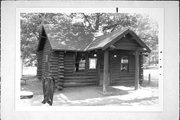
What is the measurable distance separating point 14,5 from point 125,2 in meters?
2.58

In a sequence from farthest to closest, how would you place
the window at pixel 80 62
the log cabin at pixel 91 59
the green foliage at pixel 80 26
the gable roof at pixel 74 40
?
the green foliage at pixel 80 26, the window at pixel 80 62, the log cabin at pixel 91 59, the gable roof at pixel 74 40

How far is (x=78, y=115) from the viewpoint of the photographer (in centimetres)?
440

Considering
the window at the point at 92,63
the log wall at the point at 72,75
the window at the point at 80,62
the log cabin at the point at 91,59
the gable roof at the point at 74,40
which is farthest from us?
the window at the point at 92,63

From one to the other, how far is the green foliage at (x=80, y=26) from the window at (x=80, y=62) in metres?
0.78

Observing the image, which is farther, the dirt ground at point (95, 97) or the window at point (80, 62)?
the window at point (80, 62)

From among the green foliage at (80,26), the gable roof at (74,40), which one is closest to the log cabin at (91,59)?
the gable roof at (74,40)

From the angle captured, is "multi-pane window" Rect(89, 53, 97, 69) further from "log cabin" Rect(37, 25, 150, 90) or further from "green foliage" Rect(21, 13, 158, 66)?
"green foliage" Rect(21, 13, 158, 66)

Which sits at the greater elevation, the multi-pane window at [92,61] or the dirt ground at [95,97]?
the multi-pane window at [92,61]

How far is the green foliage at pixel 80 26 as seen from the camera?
28.6 feet

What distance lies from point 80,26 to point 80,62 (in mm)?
2087

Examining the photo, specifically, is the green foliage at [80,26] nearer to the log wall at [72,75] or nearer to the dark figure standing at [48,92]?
the log wall at [72,75]

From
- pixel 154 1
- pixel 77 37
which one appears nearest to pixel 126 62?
pixel 77 37

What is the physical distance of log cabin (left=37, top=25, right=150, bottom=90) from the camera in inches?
297

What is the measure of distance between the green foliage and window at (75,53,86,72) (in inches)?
30.6
